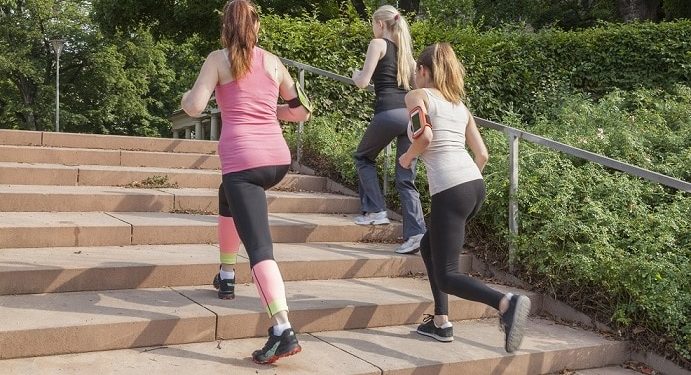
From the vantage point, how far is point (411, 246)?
5.94 meters

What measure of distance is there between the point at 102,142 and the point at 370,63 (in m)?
3.83

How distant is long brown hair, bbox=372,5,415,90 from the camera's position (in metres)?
5.96

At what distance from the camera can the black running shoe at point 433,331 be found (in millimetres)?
4547

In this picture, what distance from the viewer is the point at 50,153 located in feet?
24.4

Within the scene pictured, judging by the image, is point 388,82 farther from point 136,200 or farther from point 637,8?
point 637,8

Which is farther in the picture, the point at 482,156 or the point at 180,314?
the point at 482,156

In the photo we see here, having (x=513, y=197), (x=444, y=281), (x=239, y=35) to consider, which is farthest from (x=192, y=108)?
(x=513, y=197)

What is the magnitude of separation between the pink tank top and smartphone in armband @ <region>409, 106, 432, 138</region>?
2.40ft

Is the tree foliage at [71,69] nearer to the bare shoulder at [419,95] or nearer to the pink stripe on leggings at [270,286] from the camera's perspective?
the bare shoulder at [419,95]

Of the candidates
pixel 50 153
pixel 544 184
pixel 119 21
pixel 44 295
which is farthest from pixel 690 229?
pixel 119 21

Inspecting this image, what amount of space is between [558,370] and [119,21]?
22.4 m

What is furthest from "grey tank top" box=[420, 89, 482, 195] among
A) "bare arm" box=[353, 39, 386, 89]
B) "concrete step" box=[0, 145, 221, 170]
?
"concrete step" box=[0, 145, 221, 170]

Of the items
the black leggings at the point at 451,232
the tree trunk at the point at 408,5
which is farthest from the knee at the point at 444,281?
the tree trunk at the point at 408,5

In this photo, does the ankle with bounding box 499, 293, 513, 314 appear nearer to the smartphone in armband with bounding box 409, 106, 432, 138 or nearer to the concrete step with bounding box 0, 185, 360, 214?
the smartphone in armband with bounding box 409, 106, 432, 138
